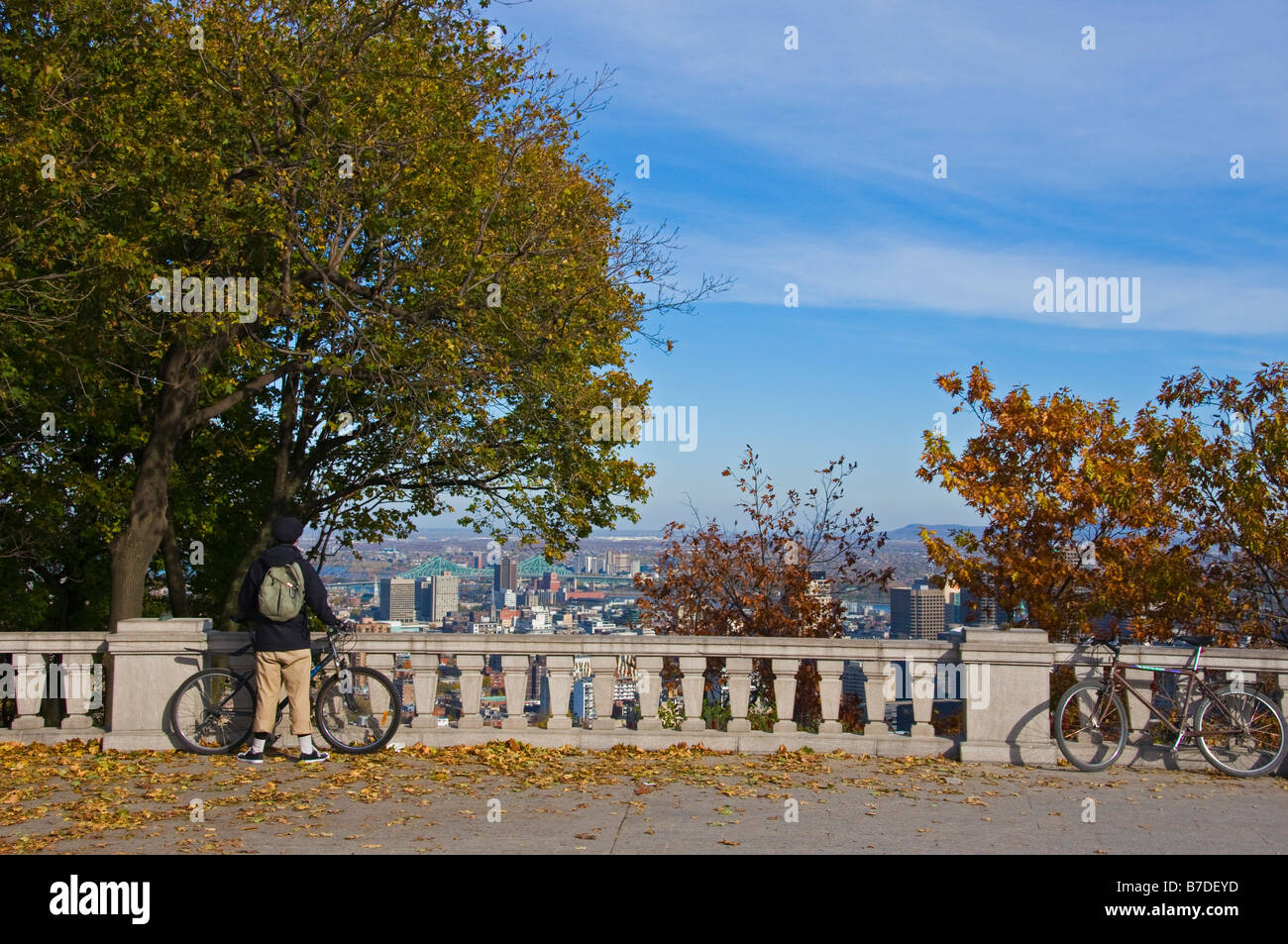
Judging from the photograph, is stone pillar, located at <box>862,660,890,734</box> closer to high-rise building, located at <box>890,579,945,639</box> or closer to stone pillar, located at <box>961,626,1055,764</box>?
stone pillar, located at <box>961,626,1055,764</box>

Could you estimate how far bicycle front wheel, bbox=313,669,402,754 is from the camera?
9008mm

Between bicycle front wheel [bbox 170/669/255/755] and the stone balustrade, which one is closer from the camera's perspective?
bicycle front wheel [bbox 170/669/255/755]

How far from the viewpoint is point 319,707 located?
8984 millimetres

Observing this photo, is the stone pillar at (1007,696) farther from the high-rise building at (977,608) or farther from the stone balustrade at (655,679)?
the high-rise building at (977,608)

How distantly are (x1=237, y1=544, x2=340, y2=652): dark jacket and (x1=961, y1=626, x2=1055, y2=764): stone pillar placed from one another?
5285 millimetres

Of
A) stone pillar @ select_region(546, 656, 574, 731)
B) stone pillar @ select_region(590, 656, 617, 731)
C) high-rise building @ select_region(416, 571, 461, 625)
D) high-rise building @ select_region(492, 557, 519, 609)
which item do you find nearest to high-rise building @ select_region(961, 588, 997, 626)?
stone pillar @ select_region(590, 656, 617, 731)

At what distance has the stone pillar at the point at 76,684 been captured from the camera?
9.66m

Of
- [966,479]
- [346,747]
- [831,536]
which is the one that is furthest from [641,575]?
[346,747]

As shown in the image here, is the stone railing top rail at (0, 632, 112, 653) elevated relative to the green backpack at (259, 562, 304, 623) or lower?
lower

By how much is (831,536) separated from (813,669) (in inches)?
91.9

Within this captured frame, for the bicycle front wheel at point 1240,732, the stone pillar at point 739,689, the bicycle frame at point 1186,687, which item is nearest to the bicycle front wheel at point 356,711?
the stone pillar at point 739,689

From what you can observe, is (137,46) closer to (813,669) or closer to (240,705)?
(240,705)

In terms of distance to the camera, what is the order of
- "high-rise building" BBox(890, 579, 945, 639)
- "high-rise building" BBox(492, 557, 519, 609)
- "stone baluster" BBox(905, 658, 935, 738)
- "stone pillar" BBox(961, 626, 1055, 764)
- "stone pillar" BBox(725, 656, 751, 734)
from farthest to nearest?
"high-rise building" BBox(492, 557, 519, 609) → "high-rise building" BBox(890, 579, 945, 639) → "stone pillar" BBox(725, 656, 751, 734) → "stone baluster" BBox(905, 658, 935, 738) → "stone pillar" BBox(961, 626, 1055, 764)

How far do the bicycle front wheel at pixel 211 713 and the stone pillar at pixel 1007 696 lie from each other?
597cm
